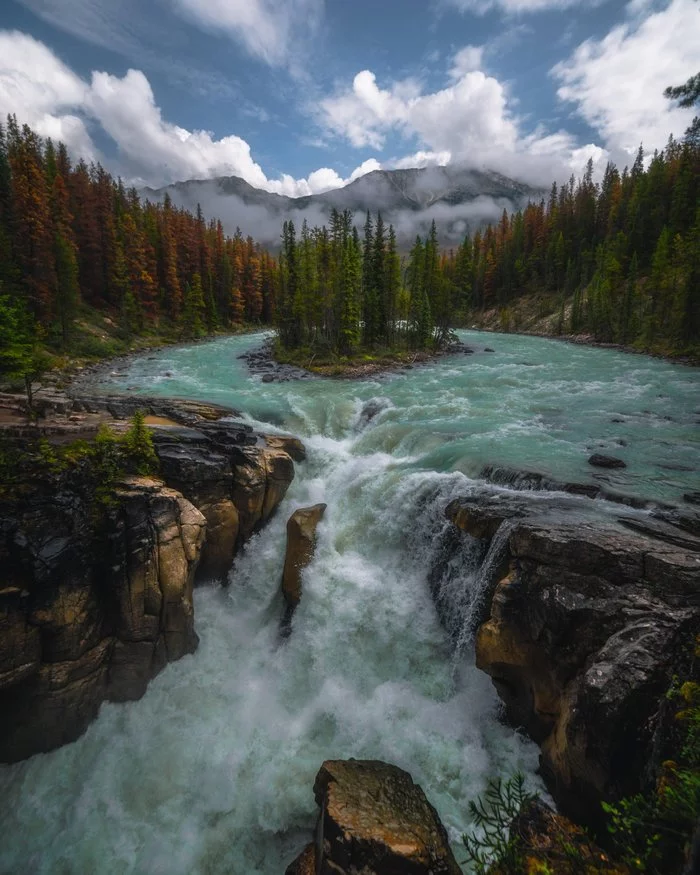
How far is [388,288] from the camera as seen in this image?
51.9 meters

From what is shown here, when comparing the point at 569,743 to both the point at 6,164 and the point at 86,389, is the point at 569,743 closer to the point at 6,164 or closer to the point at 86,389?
the point at 86,389

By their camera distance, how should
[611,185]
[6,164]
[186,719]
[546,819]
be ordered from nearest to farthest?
1. [546,819]
2. [186,719]
3. [6,164]
4. [611,185]

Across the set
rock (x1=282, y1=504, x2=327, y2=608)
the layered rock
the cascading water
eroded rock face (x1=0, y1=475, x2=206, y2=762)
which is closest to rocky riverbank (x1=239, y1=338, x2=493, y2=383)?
the cascading water

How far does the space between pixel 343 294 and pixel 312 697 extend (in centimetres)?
4110

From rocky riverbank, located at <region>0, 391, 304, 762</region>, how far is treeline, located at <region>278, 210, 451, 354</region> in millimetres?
34534

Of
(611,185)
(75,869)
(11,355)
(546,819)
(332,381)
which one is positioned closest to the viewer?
(546,819)

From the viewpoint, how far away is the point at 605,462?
16344 millimetres

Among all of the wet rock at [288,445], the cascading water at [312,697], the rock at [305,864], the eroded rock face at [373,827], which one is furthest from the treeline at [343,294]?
the rock at [305,864]

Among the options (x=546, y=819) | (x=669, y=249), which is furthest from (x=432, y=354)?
(x=546, y=819)

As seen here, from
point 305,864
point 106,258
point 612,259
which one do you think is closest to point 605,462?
point 305,864

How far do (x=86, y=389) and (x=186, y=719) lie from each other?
933 inches

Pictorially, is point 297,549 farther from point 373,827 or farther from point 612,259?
point 612,259

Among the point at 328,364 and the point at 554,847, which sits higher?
the point at 328,364

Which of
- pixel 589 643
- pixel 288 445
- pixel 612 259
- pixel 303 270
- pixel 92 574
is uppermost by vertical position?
pixel 612 259
